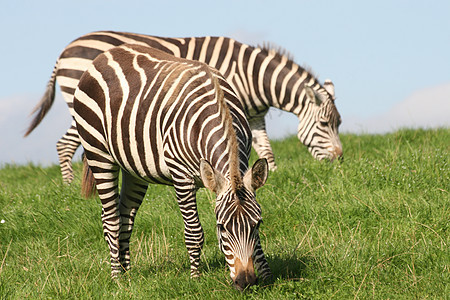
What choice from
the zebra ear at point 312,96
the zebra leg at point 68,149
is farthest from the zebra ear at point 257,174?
the zebra leg at point 68,149

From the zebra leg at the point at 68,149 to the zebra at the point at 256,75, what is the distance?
93 centimetres

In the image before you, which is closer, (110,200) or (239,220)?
(239,220)

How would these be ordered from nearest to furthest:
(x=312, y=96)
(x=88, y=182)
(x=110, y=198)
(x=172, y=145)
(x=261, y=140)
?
(x=172, y=145), (x=110, y=198), (x=88, y=182), (x=312, y=96), (x=261, y=140)

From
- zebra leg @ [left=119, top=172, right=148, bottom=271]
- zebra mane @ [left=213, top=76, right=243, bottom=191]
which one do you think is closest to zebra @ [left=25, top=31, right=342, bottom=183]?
zebra leg @ [left=119, top=172, right=148, bottom=271]

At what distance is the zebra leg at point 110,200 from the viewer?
637cm

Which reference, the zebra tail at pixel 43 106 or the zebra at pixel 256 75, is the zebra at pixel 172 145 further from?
the zebra tail at pixel 43 106

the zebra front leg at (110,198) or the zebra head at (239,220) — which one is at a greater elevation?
the zebra head at (239,220)

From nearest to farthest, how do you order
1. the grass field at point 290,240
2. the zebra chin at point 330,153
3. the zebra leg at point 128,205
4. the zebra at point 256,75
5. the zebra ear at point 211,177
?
1. the zebra ear at point 211,177
2. the grass field at point 290,240
3. the zebra leg at point 128,205
4. the zebra at point 256,75
5. the zebra chin at point 330,153

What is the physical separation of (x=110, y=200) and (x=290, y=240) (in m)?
2.13

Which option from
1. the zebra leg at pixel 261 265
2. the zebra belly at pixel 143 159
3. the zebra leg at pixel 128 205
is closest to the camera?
the zebra leg at pixel 261 265

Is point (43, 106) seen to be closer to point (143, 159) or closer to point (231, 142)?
point (143, 159)

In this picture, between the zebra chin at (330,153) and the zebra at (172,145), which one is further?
the zebra chin at (330,153)

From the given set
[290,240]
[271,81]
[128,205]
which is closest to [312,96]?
[271,81]

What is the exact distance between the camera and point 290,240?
21.6 ft
